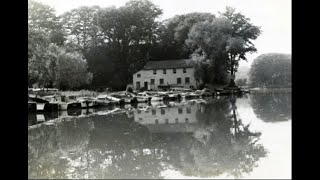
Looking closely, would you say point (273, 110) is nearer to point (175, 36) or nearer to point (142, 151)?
point (142, 151)

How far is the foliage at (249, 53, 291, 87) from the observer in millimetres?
88312

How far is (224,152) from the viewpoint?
998cm

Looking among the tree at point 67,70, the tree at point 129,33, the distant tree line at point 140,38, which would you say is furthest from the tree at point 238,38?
the tree at point 67,70

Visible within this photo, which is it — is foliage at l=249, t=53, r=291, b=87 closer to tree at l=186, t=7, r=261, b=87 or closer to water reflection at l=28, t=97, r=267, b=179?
tree at l=186, t=7, r=261, b=87

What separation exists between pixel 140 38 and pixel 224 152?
196 feet

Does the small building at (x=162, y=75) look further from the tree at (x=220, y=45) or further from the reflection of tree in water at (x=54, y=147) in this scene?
the reflection of tree in water at (x=54, y=147)

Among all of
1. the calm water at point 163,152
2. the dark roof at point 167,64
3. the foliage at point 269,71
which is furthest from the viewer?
the foliage at point 269,71

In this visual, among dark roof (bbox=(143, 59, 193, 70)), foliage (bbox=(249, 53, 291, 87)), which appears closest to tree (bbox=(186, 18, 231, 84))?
dark roof (bbox=(143, 59, 193, 70))

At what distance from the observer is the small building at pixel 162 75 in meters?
63.0

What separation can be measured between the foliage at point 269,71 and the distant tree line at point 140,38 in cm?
2771

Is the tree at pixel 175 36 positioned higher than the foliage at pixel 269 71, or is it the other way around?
the tree at pixel 175 36

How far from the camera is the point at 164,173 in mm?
8008
